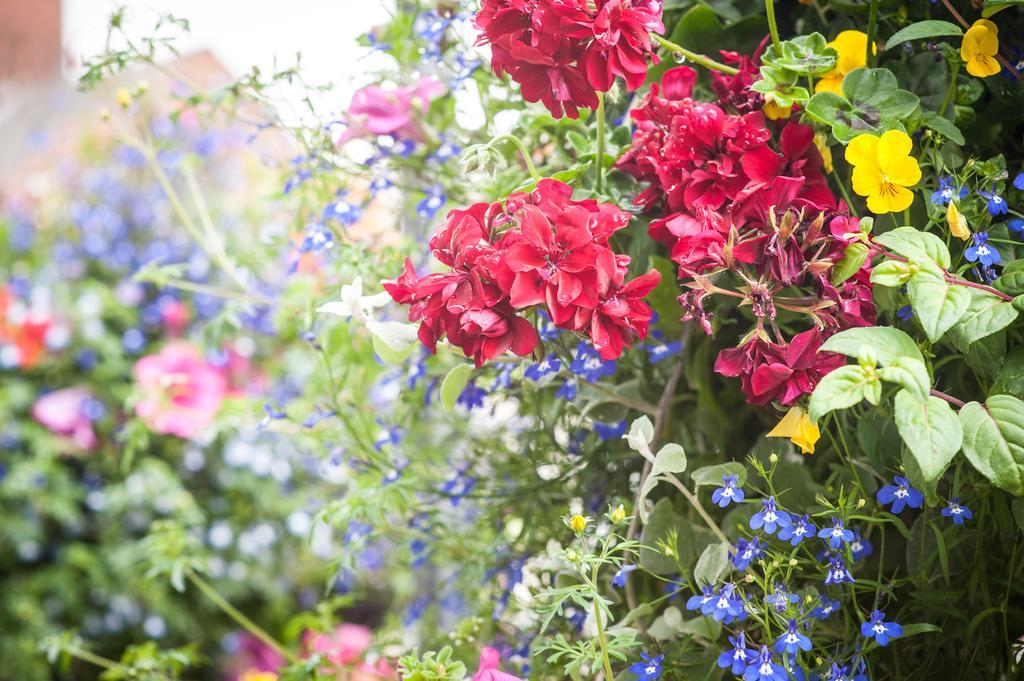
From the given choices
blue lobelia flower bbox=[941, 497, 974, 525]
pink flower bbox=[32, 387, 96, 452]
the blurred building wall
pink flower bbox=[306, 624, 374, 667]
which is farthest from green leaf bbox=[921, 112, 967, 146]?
the blurred building wall

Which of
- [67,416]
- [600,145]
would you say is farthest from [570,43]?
[67,416]

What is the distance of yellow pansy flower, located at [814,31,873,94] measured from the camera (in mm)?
595

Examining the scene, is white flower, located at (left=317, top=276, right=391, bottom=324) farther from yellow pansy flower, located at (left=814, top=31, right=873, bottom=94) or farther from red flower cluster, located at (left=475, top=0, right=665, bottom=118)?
yellow pansy flower, located at (left=814, top=31, right=873, bottom=94)

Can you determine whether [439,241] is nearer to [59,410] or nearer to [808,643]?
[808,643]

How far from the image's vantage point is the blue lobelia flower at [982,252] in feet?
1.73

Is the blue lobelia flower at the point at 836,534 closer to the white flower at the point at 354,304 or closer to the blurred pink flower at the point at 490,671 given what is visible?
the blurred pink flower at the point at 490,671

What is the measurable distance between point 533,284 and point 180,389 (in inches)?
40.5

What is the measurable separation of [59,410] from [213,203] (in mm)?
550

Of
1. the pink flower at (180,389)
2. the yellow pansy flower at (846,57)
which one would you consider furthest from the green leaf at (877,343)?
the pink flower at (180,389)

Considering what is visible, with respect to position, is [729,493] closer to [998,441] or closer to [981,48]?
[998,441]

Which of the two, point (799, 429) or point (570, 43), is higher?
point (570, 43)

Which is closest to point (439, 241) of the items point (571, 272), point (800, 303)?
point (571, 272)

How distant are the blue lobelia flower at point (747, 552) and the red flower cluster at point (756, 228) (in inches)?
3.6

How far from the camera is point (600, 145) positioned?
0.58 meters
